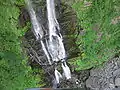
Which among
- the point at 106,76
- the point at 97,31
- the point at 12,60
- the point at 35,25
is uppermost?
the point at 35,25

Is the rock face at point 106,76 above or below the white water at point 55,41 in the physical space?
below

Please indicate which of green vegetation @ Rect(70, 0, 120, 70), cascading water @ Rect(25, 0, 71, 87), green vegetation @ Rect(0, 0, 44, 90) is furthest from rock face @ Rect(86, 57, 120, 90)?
green vegetation @ Rect(0, 0, 44, 90)

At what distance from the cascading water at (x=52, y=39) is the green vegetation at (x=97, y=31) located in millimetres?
107

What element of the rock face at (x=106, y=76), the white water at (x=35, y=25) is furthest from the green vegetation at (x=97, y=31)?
the white water at (x=35, y=25)

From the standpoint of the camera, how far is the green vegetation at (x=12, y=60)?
2172 mm

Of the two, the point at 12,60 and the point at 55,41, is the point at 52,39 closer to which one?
the point at 55,41

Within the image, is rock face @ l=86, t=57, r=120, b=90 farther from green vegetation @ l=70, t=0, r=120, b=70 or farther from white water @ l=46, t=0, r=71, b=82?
white water @ l=46, t=0, r=71, b=82

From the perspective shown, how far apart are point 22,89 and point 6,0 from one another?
0.76 meters

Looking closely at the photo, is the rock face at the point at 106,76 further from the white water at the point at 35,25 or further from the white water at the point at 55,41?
the white water at the point at 35,25

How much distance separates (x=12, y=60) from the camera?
7.50 feet

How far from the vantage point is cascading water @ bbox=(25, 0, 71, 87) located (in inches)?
83.4

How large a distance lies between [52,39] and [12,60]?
39cm

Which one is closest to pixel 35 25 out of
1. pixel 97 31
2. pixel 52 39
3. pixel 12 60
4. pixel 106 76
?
pixel 52 39

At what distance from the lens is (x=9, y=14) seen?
2.14 meters
